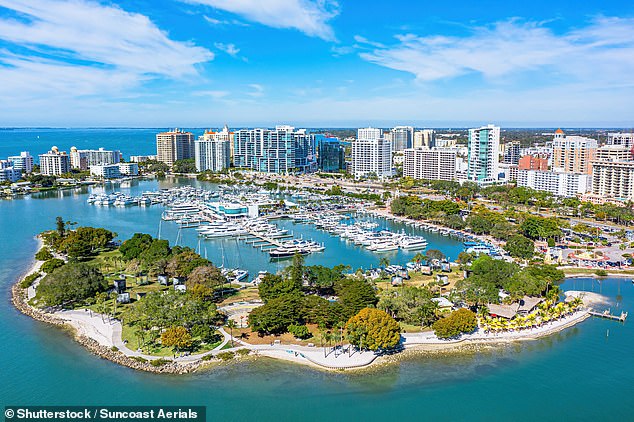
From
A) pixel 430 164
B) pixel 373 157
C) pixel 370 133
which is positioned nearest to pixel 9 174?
pixel 373 157

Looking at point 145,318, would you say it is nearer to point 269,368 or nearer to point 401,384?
point 269,368

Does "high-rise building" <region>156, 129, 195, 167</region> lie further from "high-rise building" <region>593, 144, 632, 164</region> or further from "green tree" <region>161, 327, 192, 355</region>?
"green tree" <region>161, 327, 192, 355</region>

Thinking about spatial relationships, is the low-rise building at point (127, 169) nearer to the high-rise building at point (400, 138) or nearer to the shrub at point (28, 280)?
the high-rise building at point (400, 138)

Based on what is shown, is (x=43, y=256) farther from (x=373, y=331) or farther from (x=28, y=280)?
(x=373, y=331)

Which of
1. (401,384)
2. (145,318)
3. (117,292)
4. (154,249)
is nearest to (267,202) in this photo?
(154,249)

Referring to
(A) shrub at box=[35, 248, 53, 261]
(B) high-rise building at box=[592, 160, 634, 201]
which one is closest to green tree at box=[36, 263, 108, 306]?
(A) shrub at box=[35, 248, 53, 261]

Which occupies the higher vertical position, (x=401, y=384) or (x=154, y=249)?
(x=154, y=249)
